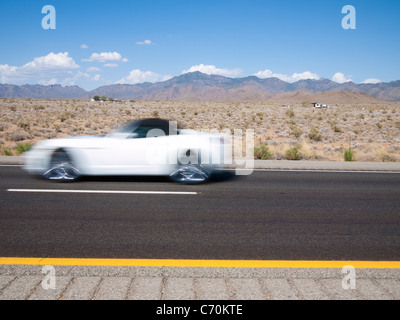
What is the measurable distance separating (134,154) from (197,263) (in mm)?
4541

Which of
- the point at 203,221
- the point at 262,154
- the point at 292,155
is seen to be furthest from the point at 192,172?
the point at 292,155

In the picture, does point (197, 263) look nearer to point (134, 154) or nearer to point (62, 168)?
point (134, 154)

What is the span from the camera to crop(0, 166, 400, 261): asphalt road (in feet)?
14.5

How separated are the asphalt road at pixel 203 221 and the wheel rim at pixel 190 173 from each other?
0.75ft

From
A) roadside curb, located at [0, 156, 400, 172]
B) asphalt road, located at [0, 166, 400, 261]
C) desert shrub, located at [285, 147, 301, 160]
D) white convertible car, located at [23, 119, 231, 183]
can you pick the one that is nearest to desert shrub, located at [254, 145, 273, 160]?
desert shrub, located at [285, 147, 301, 160]

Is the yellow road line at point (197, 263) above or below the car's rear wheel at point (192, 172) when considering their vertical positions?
below

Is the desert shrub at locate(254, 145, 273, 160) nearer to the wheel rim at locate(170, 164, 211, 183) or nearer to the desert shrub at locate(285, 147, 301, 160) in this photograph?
the desert shrub at locate(285, 147, 301, 160)

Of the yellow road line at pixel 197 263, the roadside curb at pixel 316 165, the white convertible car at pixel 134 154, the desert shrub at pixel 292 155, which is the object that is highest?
the white convertible car at pixel 134 154

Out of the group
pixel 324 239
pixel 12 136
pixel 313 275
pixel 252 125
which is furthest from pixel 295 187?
pixel 252 125

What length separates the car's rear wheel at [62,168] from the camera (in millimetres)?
8177

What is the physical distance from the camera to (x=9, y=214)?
5.77 metres

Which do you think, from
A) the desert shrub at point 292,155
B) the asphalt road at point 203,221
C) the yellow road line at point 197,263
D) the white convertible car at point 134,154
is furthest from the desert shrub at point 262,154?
the yellow road line at point 197,263

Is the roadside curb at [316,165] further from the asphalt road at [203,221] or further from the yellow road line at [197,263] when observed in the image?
the yellow road line at [197,263]
